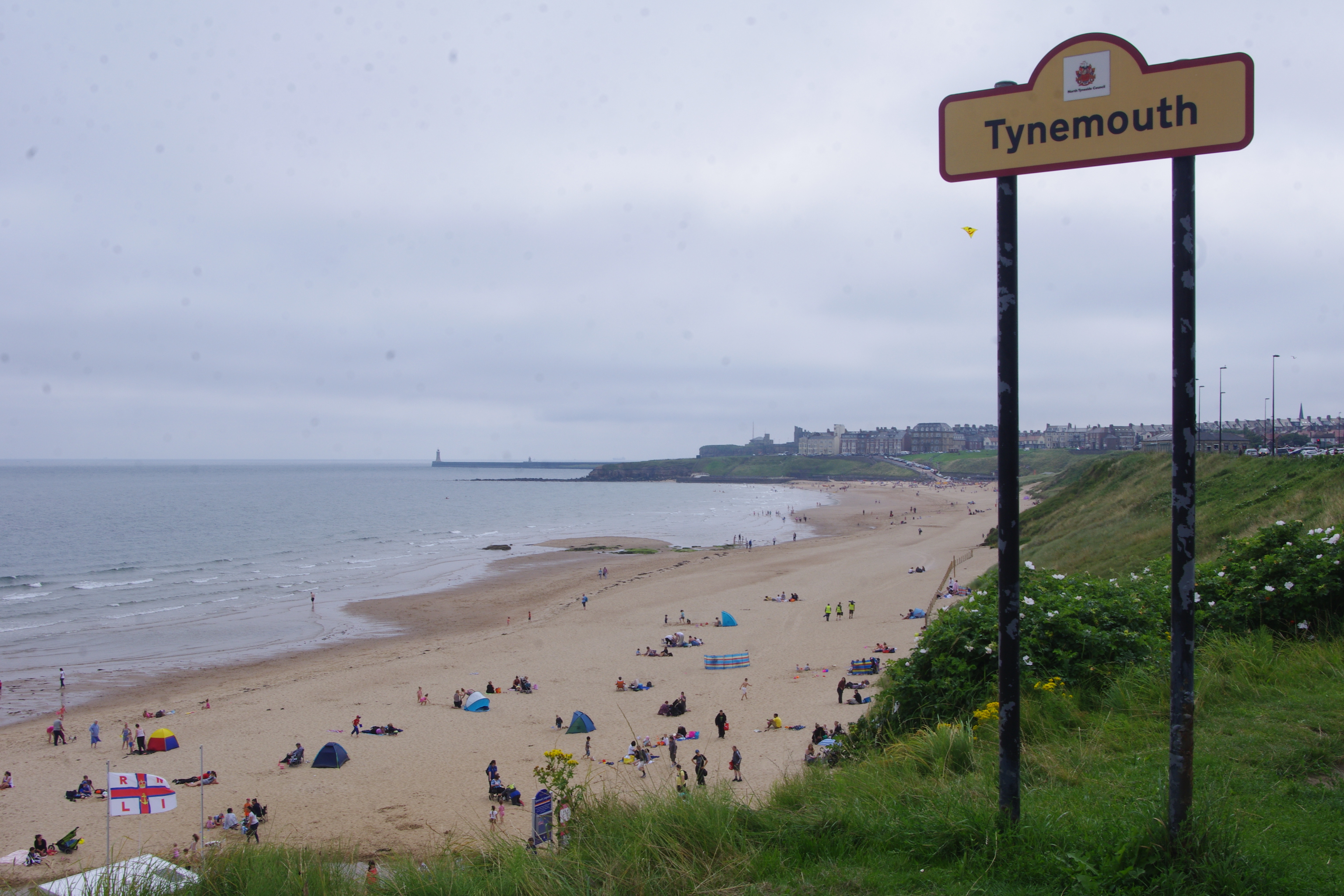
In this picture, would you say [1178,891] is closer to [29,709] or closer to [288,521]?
[29,709]

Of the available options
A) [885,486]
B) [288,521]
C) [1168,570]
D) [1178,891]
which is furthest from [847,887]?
[885,486]

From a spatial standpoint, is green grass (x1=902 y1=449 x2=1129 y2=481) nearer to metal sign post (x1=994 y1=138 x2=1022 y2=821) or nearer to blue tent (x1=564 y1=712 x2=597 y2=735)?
blue tent (x1=564 y1=712 x2=597 y2=735)

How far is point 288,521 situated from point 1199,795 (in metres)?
90.2

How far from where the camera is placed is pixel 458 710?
2152cm

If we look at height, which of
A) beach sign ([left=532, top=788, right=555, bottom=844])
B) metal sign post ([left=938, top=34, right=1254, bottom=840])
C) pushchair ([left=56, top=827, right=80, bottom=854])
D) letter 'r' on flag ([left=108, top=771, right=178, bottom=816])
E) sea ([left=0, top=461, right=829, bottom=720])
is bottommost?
sea ([left=0, top=461, right=829, bottom=720])

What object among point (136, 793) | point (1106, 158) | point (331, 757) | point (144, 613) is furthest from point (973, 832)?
point (144, 613)

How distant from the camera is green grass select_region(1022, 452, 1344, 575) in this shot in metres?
18.4

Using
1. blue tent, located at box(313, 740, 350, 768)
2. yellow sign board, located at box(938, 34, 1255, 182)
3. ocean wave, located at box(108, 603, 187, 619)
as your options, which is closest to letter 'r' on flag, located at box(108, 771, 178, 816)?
blue tent, located at box(313, 740, 350, 768)

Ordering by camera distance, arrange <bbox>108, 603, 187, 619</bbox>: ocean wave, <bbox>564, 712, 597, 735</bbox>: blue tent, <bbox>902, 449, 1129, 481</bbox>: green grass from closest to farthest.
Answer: <bbox>564, 712, 597, 735</bbox>: blue tent
<bbox>108, 603, 187, 619</bbox>: ocean wave
<bbox>902, 449, 1129, 481</bbox>: green grass

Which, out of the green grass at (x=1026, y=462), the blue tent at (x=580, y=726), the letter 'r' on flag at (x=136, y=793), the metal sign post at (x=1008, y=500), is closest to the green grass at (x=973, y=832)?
the metal sign post at (x=1008, y=500)

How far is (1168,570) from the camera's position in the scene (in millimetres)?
10625

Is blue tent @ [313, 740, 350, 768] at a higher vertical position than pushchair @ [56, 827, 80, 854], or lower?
lower

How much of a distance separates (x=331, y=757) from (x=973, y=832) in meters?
16.8

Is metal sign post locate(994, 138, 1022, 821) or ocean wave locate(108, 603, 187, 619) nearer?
metal sign post locate(994, 138, 1022, 821)
